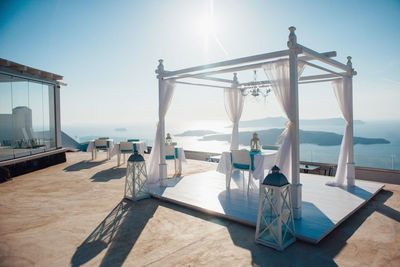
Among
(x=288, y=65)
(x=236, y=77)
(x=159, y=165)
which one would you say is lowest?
(x=159, y=165)

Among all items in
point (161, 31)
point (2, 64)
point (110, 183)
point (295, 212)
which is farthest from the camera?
point (161, 31)

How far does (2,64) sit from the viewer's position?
20.5 feet

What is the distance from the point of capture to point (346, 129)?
490cm

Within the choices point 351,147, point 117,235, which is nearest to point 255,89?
point 351,147

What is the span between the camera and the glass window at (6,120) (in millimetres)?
6512

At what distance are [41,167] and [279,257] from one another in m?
7.66

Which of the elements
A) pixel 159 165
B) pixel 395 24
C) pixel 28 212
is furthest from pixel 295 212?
pixel 395 24

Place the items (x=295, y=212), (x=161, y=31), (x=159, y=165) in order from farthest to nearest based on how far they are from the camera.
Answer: (x=161, y=31), (x=159, y=165), (x=295, y=212)

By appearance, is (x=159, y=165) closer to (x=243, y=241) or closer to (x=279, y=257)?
(x=243, y=241)

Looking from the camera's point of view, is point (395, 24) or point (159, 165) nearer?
point (159, 165)

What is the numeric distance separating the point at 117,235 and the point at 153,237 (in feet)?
1.39

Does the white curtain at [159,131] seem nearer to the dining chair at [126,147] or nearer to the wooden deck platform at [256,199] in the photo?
the wooden deck platform at [256,199]

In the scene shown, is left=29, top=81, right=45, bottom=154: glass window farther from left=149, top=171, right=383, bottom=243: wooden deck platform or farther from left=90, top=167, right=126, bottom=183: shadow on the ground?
left=149, top=171, right=383, bottom=243: wooden deck platform

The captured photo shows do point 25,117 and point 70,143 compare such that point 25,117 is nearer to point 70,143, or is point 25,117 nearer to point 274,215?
point 70,143
